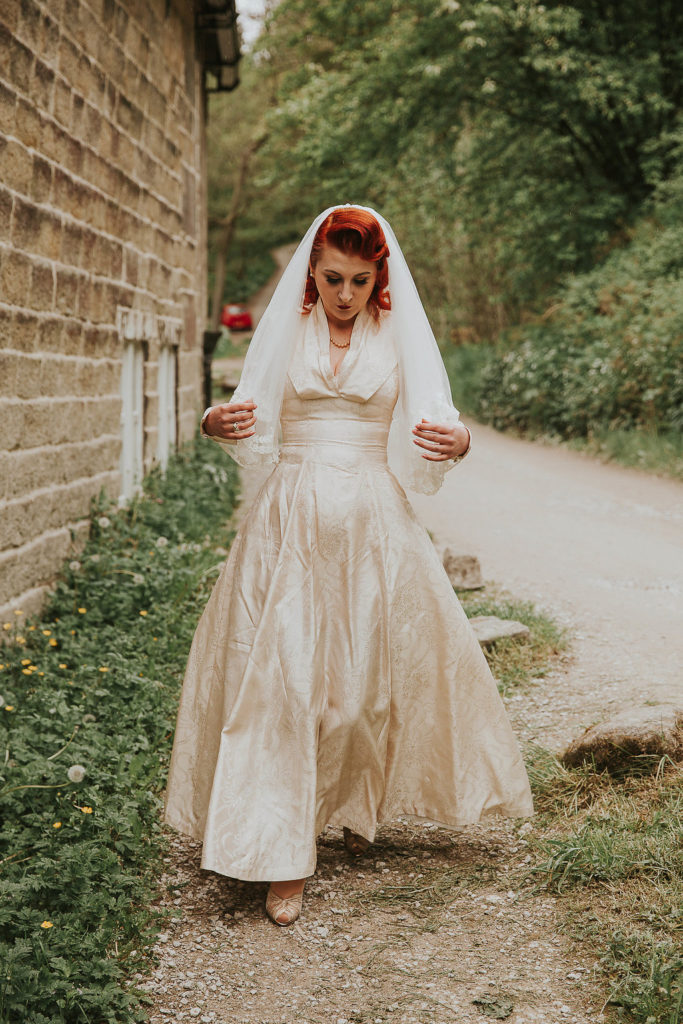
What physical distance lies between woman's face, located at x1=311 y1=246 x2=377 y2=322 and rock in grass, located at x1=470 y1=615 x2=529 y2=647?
2187mm

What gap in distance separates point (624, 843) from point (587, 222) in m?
12.3

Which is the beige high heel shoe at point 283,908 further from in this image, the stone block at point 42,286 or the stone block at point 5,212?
the stone block at point 42,286

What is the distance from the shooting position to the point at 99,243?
5930mm

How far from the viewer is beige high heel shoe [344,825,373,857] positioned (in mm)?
3139

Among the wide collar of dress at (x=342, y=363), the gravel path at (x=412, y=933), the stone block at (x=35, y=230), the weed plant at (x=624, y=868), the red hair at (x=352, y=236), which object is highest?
the stone block at (x=35, y=230)

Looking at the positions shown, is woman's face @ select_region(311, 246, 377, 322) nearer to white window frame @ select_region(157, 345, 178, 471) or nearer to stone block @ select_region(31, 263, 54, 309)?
stone block @ select_region(31, 263, 54, 309)

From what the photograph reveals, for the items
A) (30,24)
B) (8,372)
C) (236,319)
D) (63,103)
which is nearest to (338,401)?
(8,372)

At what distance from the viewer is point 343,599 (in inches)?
112

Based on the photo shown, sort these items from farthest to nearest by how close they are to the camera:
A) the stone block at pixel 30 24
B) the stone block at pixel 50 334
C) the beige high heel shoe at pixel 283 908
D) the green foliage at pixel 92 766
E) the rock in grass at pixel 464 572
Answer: the rock in grass at pixel 464 572, the stone block at pixel 50 334, the stone block at pixel 30 24, the beige high heel shoe at pixel 283 908, the green foliage at pixel 92 766

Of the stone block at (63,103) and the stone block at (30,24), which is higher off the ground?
the stone block at (30,24)

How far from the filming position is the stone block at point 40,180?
186 inches

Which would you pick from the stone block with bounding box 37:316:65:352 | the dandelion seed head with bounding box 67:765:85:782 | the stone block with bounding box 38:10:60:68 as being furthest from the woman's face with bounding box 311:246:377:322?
the stone block with bounding box 38:10:60:68

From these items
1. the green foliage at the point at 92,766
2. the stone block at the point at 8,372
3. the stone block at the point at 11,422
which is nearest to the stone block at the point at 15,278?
the stone block at the point at 8,372

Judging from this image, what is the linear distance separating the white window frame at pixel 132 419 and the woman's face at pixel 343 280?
12.8 feet
